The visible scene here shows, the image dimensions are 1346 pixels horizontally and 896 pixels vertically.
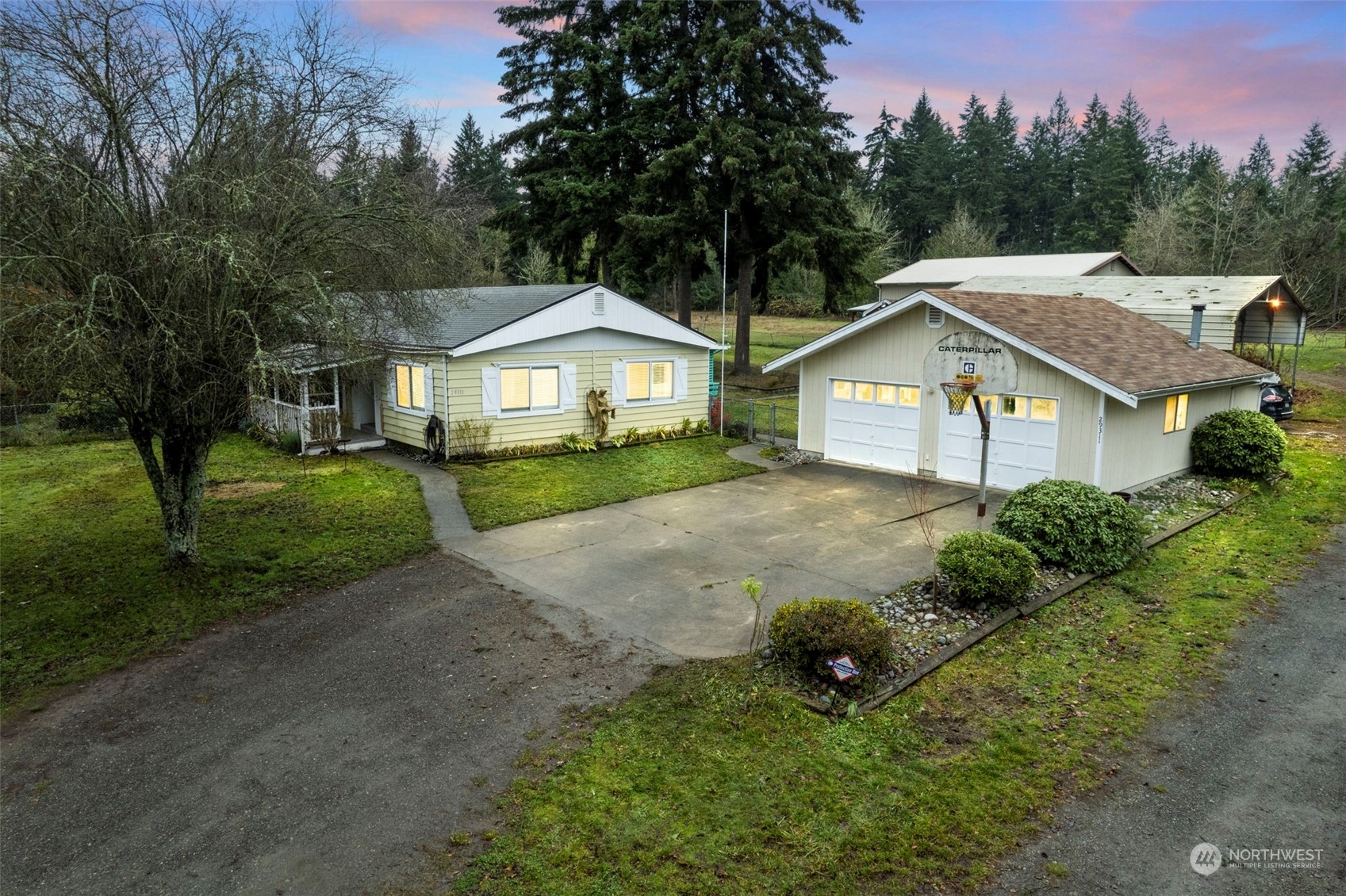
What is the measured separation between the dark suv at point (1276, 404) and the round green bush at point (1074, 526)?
15408 millimetres

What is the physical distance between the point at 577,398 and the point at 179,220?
11.9 m

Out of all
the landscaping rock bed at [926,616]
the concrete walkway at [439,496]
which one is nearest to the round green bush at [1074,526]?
the landscaping rock bed at [926,616]

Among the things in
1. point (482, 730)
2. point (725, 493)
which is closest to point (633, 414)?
point (725, 493)

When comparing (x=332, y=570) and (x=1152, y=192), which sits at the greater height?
(x=1152, y=192)

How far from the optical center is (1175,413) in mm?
15891

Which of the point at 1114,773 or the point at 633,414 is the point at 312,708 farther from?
the point at 633,414

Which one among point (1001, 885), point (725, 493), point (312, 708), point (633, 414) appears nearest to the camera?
point (1001, 885)

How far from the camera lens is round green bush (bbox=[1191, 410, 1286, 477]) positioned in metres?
15.8

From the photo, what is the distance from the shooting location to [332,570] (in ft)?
36.5

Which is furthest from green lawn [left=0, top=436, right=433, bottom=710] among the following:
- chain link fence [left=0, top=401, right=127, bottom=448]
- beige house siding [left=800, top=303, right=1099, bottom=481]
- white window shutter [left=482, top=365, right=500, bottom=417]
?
beige house siding [left=800, top=303, right=1099, bottom=481]

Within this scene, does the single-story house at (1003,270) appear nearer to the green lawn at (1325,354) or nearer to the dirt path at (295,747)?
the green lawn at (1325,354)

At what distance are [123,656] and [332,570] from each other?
9.76ft

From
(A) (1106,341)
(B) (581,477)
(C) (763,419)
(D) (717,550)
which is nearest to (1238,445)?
(A) (1106,341)

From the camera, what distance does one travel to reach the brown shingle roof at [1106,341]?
14406 millimetres
